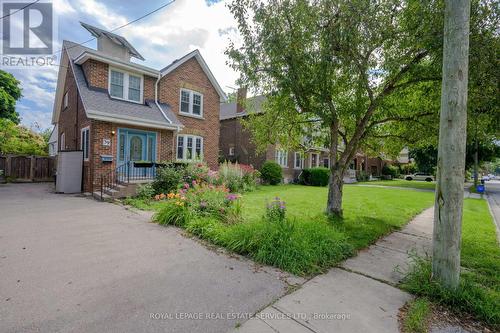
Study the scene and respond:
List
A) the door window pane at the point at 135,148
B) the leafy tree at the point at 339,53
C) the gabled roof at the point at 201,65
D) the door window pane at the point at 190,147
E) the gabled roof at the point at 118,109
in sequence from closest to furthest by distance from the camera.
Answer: the leafy tree at the point at 339,53
the gabled roof at the point at 118,109
the door window pane at the point at 135,148
the gabled roof at the point at 201,65
the door window pane at the point at 190,147

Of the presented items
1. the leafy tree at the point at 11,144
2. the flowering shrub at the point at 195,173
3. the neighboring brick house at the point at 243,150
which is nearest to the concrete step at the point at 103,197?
the flowering shrub at the point at 195,173

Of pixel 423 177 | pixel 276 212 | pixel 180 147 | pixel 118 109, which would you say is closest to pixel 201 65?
pixel 180 147

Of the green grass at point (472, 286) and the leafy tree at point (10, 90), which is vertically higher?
the leafy tree at point (10, 90)

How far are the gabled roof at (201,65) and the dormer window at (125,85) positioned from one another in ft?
5.22

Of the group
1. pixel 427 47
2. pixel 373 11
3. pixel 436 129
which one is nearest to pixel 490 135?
pixel 436 129

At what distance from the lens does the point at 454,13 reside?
3.29m

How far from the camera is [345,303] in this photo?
312cm

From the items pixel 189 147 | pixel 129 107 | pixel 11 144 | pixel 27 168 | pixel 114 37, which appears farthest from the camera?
pixel 11 144

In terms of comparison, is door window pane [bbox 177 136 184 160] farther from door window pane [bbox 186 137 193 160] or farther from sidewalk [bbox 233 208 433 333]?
sidewalk [bbox 233 208 433 333]

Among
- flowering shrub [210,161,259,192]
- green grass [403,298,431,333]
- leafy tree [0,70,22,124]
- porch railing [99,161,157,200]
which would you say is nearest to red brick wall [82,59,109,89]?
porch railing [99,161,157,200]

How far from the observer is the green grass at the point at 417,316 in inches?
105

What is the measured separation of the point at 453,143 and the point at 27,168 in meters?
22.2

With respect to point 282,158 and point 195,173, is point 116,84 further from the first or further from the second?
point 282,158

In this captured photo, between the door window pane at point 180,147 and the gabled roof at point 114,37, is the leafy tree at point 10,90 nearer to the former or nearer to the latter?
the gabled roof at point 114,37
